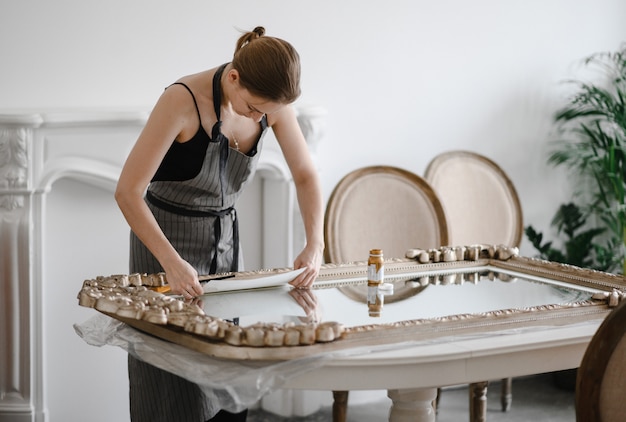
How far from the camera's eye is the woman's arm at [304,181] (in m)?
2.95

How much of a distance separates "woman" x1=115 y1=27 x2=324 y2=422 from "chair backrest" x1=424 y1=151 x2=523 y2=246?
1472mm

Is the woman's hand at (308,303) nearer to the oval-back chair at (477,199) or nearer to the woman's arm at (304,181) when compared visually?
the woman's arm at (304,181)

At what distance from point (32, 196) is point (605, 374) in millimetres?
2165

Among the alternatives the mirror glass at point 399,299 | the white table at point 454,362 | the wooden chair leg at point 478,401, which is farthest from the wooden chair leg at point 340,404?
the white table at point 454,362

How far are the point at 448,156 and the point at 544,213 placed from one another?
29.9 inches

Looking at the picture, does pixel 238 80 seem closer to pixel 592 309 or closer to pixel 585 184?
pixel 592 309

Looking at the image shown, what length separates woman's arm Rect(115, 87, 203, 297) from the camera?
259 cm

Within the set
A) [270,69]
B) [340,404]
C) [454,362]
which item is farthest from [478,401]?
[270,69]

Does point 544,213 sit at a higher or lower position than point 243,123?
lower

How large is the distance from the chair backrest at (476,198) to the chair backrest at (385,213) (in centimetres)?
36

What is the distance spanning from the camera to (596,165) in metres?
4.92

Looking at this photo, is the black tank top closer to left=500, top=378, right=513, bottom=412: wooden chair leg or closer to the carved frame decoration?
the carved frame decoration

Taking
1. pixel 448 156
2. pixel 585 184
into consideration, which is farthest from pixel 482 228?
pixel 585 184

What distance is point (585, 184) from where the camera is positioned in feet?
16.7
